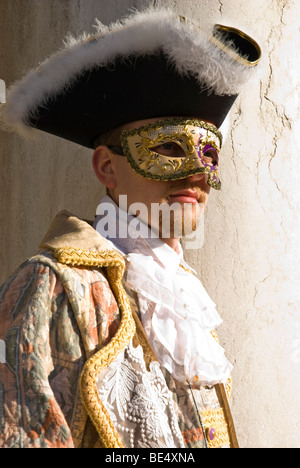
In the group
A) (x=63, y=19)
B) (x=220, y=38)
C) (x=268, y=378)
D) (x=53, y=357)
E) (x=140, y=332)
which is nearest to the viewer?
(x=53, y=357)

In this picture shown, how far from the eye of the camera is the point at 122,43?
2570mm

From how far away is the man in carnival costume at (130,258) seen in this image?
2.26m

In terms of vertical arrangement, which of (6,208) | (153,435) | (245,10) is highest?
(245,10)

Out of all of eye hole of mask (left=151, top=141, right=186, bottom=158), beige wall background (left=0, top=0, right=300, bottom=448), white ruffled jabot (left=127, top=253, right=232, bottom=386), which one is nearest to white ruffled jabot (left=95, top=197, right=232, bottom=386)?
white ruffled jabot (left=127, top=253, right=232, bottom=386)

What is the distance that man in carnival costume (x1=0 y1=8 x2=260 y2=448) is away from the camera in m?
2.26

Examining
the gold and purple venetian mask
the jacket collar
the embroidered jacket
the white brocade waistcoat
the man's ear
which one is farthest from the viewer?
the man's ear

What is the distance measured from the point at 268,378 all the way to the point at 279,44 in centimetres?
130

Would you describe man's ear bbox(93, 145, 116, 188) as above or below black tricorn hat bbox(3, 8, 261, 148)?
below

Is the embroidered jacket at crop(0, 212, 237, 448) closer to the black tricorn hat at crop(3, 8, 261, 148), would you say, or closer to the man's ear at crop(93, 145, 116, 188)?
the man's ear at crop(93, 145, 116, 188)

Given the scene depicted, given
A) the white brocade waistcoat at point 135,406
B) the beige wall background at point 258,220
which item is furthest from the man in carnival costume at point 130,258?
the beige wall background at point 258,220

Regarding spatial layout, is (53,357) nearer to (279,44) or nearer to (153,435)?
(153,435)

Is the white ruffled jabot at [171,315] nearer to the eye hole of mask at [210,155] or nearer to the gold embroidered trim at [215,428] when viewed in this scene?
the gold embroidered trim at [215,428]

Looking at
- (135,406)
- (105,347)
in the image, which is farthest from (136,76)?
(135,406)

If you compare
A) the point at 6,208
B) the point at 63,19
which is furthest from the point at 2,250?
the point at 63,19
